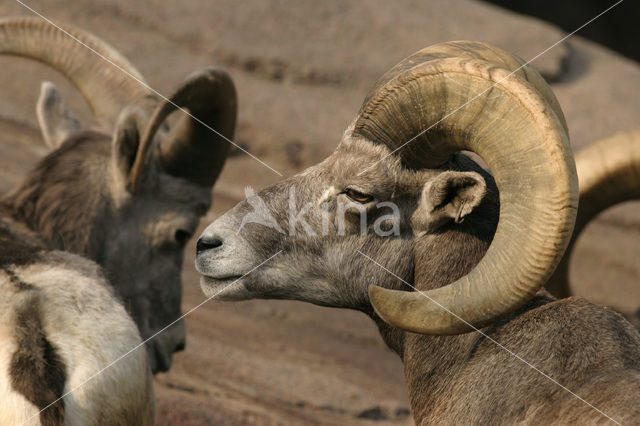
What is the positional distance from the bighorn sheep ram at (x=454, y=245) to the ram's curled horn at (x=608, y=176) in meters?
2.28

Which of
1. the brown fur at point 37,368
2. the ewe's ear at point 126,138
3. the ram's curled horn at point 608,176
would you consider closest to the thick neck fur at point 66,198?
the ewe's ear at point 126,138

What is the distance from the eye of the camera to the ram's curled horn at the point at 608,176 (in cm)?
621

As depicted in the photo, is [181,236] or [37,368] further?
[181,236]

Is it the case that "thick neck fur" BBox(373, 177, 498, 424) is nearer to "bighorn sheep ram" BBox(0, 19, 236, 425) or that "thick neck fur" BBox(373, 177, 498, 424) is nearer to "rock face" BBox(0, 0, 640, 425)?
"bighorn sheep ram" BBox(0, 19, 236, 425)

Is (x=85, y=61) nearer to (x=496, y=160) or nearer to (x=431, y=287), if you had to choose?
(x=431, y=287)

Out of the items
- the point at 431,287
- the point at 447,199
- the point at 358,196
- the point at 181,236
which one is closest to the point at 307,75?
the point at 181,236

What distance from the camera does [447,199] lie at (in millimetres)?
4117

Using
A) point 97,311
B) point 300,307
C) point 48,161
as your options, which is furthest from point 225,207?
point 97,311

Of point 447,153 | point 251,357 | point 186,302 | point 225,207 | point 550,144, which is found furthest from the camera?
point 225,207

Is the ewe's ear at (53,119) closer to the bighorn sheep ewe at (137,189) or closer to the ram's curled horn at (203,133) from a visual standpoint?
the bighorn sheep ewe at (137,189)

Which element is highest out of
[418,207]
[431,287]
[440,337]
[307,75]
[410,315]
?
[418,207]

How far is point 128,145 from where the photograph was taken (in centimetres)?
618

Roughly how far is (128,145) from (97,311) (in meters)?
2.00

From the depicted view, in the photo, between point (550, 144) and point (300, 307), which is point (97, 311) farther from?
point (300, 307)
